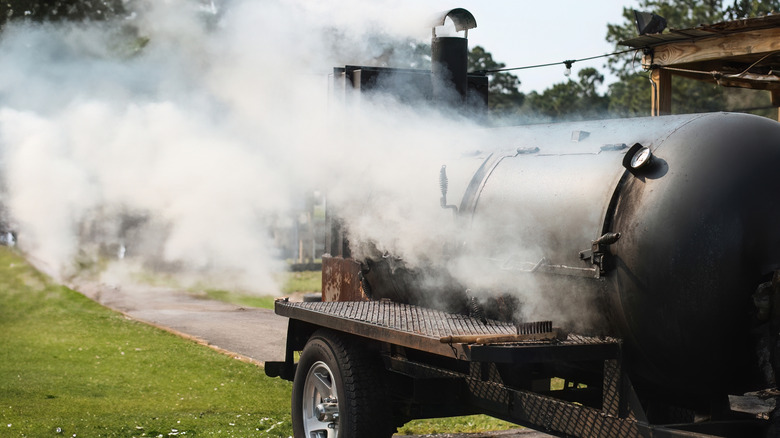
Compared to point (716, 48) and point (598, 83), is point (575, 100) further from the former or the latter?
point (716, 48)

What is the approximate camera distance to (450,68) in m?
7.75

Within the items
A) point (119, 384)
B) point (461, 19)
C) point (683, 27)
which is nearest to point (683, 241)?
point (461, 19)

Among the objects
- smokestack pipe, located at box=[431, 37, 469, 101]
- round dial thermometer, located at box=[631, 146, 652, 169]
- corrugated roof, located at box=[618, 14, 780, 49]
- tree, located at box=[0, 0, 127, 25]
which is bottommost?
round dial thermometer, located at box=[631, 146, 652, 169]

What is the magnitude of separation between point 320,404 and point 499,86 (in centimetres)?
4053

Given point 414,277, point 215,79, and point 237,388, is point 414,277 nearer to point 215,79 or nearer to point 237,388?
point 237,388

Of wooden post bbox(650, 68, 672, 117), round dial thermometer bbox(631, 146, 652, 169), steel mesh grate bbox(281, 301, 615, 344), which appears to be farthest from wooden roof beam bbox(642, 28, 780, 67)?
round dial thermometer bbox(631, 146, 652, 169)

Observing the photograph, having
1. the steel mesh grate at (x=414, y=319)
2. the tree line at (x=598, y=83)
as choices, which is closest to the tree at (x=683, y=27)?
the tree line at (x=598, y=83)

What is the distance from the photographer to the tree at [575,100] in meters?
46.2

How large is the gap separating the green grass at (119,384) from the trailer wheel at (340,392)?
127 cm

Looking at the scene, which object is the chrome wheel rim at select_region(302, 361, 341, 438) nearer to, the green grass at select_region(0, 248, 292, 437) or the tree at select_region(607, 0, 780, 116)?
the green grass at select_region(0, 248, 292, 437)

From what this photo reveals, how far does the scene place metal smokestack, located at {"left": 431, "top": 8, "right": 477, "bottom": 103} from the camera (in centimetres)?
773

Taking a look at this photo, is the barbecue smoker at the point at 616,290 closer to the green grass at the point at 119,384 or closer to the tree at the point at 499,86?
the green grass at the point at 119,384

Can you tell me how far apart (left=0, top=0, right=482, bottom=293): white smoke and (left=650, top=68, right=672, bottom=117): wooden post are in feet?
10.4

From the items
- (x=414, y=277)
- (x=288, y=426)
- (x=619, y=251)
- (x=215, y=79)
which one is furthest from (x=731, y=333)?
(x=215, y=79)
